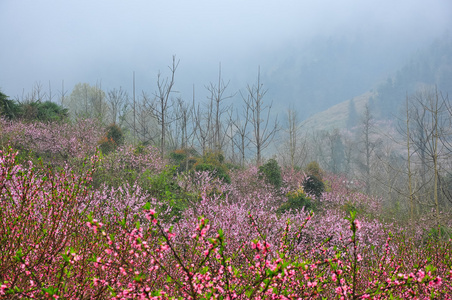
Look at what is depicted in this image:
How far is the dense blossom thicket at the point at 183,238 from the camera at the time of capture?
5.90 ft

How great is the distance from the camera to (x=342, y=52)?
189500mm

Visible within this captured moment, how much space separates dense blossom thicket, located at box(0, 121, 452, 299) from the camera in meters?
1.80

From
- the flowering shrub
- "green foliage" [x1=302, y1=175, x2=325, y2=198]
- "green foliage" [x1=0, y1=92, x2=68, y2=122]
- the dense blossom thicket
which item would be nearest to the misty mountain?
"green foliage" [x1=302, y1=175, x2=325, y2=198]

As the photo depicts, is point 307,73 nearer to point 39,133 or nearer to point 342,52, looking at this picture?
point 342,52

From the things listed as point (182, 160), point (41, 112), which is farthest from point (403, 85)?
point (41, 112)

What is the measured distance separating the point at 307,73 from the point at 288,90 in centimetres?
1964

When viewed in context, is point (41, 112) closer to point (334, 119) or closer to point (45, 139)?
point (45, 139)

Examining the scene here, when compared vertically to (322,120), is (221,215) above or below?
below

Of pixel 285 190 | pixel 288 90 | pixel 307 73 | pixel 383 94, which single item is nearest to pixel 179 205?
pixel 285 190

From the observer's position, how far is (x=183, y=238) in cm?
461

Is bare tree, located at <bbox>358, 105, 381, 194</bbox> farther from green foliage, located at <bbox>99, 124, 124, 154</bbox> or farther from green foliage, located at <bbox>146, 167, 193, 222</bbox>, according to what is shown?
green foliage, located at <bbox>99, 124, 124, 154</bbox>

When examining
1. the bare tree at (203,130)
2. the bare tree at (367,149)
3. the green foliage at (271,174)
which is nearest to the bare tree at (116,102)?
the bare tree at (203,130)

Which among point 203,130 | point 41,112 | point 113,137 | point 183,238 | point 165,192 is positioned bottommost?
point 183,238

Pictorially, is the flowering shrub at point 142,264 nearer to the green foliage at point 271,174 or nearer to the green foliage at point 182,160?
the green foliage at point 271,174
